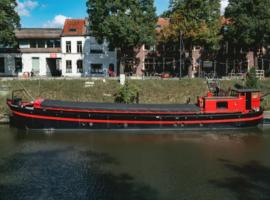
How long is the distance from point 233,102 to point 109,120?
1492cm

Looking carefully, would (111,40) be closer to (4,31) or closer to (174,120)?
(4,31)

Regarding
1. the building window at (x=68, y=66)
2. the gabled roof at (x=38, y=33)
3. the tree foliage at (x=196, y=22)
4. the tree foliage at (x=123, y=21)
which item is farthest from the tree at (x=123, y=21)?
the gabled roof at (x=38, y=33)

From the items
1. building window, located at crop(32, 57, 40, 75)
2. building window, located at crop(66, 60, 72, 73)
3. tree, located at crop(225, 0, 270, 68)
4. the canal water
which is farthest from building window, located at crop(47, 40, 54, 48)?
tree, located at crop(225, 0, 270, 68)

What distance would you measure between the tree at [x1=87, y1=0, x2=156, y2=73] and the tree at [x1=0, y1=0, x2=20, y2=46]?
11.4 m

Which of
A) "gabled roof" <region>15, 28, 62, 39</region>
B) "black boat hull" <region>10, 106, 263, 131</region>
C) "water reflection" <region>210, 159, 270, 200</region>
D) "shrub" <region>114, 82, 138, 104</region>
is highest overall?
"gabled roof" <region>15, 28, 62, 39</region>

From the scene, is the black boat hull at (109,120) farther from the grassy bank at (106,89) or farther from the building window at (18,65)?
the building window at (18,65)

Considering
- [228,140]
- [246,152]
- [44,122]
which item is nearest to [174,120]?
[228,140]

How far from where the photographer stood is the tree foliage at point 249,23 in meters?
60.4

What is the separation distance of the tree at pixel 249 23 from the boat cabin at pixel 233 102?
15.1 m

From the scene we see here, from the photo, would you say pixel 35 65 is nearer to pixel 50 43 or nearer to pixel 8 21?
pixel 50 43

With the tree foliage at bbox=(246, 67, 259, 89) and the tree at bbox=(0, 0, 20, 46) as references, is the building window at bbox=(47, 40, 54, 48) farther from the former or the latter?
the tree foliage at bbox=(246, 67, 259, 89)

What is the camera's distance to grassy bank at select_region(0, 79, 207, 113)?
55469 mm

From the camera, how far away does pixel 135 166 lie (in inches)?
1299

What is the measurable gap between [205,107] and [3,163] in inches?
949
